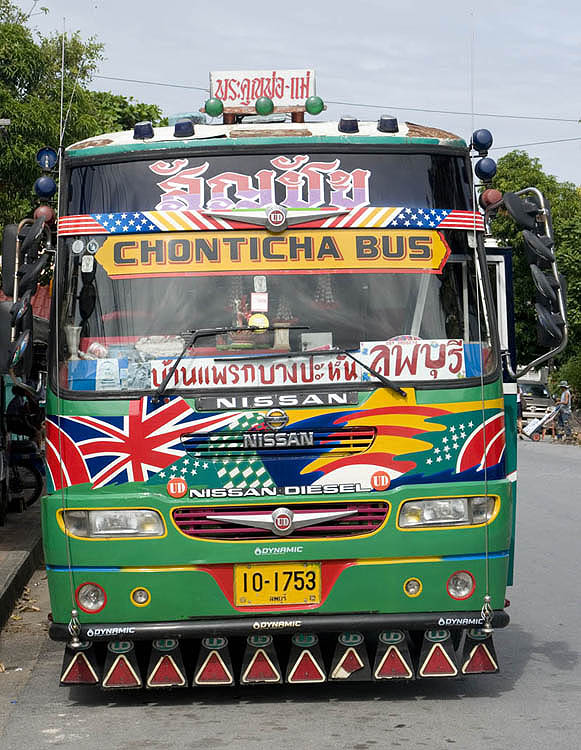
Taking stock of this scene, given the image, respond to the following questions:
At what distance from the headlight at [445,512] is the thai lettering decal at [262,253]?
45.5 inches

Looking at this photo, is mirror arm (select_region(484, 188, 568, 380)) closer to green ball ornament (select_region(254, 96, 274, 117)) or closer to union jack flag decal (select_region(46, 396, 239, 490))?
green ball ornament (select_region(254, 96, 274, 117))

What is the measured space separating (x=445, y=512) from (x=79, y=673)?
199 centimetres

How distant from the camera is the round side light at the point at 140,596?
21.1 feet

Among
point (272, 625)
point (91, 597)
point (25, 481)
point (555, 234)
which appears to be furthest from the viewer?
point (555, 234)

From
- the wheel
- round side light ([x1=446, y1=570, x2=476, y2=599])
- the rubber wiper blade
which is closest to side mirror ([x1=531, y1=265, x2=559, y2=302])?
the rubber wiper blade

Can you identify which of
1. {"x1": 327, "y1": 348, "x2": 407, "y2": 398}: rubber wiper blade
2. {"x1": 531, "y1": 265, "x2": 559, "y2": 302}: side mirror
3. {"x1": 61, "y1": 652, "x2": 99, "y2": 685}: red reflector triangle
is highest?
{"x1": 531, "y1": 265, "x2": 559, "y2": 302}: side mirror

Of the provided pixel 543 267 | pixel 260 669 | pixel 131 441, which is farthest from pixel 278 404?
pixel 543 267

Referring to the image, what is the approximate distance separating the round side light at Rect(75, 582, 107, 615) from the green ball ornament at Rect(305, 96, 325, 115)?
3038mm

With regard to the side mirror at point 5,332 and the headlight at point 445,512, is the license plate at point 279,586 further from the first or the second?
the side mirror at point 5,332

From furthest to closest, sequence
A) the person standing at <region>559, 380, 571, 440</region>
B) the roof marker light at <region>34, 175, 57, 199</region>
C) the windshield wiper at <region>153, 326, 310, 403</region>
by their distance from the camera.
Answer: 1. the person standing at <region>559, 380, 571, 440</region>
2. the roof marker light at <region>34, 175, 57, 199</region>
3. the windshield wiper at <region>153, 326, 310, 403</region>

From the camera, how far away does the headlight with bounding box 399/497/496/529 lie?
646cm

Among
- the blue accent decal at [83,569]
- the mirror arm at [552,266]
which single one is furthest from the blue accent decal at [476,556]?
the blue accent decal at [83,569]

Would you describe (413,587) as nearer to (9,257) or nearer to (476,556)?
(476,556)

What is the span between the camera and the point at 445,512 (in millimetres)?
6500
